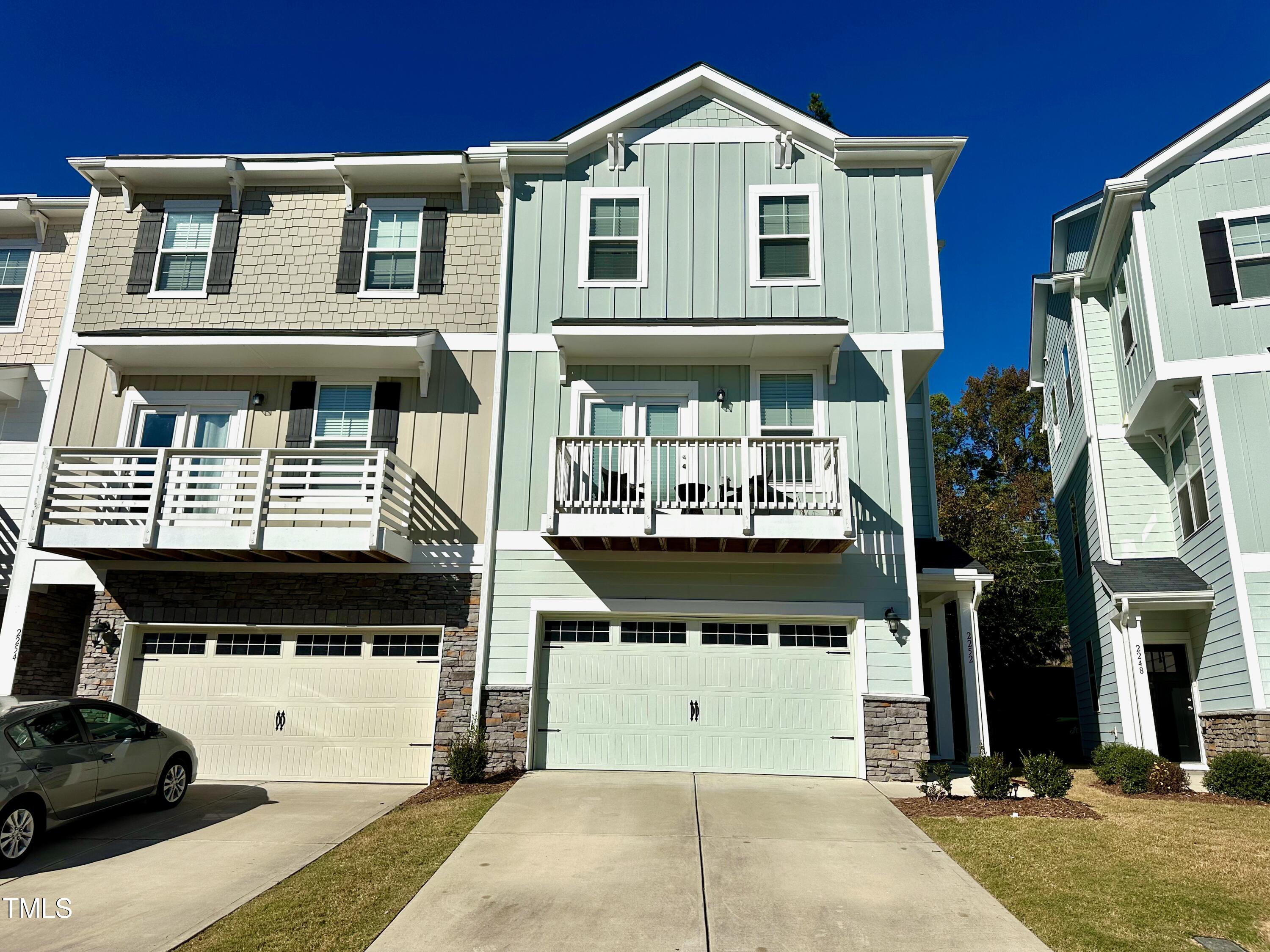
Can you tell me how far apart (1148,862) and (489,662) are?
25.4ft

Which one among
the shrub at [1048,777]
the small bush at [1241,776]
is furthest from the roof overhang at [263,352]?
the small bush at [1241,776]

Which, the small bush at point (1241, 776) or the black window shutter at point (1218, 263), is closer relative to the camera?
the small bush at point (1241, 776)

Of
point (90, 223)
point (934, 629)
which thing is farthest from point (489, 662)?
point (90, 223)

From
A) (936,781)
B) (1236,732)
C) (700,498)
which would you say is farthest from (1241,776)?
(700,498)

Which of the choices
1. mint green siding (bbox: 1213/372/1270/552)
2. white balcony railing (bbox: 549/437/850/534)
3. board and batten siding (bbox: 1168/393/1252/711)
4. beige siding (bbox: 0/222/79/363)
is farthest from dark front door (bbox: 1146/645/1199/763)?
beige siding (bbox: 0/222/79/363)

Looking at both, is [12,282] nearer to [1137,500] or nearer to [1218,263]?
[1218,263]

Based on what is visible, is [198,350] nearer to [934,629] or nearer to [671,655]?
[671,655]

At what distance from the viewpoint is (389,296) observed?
13125 millimetres

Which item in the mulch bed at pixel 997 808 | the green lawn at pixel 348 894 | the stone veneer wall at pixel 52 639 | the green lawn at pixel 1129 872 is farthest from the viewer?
the stone veneer wall at pixel 52 639

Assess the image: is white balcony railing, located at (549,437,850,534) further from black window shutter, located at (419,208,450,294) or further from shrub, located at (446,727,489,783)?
black window shutter, located at (419,208,450,294)

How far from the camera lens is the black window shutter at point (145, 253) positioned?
13.4 m

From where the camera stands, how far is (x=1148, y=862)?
23.8ft

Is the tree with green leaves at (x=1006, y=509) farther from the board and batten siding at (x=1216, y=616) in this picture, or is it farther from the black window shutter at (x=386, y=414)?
the black window shutter at (x=386, y=414)

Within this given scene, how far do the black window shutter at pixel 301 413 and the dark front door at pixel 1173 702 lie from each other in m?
13.9
